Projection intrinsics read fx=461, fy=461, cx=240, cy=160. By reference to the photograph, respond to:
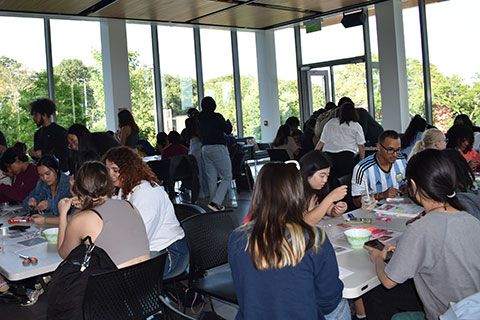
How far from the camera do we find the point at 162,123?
10875mm

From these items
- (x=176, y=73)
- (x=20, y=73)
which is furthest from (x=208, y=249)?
(x=176, y=73)

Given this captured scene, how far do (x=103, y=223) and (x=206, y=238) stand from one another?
763mm

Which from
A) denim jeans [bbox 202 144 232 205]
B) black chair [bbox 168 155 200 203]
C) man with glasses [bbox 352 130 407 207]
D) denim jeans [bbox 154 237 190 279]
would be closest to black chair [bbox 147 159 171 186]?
black chair [bbox 168 155 200 203]

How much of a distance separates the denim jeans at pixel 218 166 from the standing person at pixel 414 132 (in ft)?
8.26

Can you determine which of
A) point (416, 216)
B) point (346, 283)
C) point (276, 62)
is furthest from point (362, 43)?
point (346, 283)

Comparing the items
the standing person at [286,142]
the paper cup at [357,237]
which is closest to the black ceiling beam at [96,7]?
the standing person at [286,142]

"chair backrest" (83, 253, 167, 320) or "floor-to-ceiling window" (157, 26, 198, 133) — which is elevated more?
"floor-to-ceiling window" (157, 26, 198, 133)

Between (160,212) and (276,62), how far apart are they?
9.86 m

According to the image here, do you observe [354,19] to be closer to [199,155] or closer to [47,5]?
[199,155]

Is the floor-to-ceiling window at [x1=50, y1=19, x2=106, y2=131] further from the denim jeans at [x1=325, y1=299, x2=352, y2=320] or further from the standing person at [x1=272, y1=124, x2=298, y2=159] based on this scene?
the denim jeans at [x1=325, y1=299, x2=352, y2=320]

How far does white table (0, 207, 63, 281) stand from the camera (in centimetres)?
244

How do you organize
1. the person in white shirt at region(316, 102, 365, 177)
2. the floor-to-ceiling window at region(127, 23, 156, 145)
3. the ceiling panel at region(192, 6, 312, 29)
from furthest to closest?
the floor-to-ceiling window at region(127, 23, 156, 145)
the ceiling panel at region(192, 6, 312, 29)
the person in white shirt at region(316, 102, 365, 177)

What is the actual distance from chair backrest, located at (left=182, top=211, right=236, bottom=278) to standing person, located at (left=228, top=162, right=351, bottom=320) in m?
1.05

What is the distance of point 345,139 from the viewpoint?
588 centimetres
